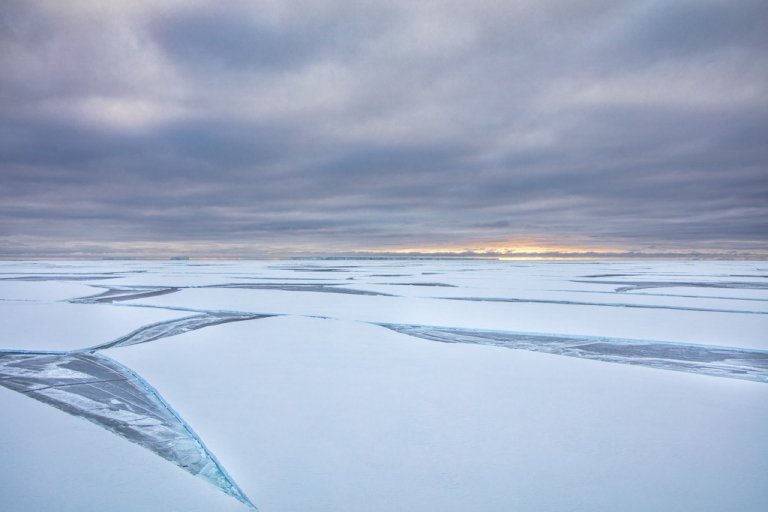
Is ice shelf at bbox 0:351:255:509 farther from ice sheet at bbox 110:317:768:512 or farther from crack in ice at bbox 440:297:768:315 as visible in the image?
crack in ice at bbox 440:297:768:315

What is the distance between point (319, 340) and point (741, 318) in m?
5.14

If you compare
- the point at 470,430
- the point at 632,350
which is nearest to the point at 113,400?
the point at 470,430

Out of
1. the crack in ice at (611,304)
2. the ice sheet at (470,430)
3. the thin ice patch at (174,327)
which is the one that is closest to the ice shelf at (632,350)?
the ice sheet at (470,430)

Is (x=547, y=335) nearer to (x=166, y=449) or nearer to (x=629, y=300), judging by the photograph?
(x=166, y=449)

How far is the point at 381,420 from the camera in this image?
214cm

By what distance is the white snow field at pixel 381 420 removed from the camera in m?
1.52

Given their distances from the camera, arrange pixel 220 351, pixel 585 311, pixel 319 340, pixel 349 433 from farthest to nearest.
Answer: pixel 585 311, pixel 319 340, pixel 220 351, pixel 349 433

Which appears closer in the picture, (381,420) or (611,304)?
(381,420)

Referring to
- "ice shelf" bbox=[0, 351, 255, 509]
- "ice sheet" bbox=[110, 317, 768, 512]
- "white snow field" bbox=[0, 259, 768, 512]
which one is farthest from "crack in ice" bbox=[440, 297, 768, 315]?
"ice shelf" bbox=[0, 351, 255, 509]

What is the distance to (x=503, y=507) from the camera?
4.71ft

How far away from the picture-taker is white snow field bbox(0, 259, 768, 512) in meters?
1.52

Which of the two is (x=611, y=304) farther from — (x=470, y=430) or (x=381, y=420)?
(x=381, y=420)

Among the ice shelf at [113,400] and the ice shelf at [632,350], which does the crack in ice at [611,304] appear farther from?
the ice shelf at [113,400]

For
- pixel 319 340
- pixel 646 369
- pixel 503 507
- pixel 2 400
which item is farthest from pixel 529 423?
pixel 2 400
